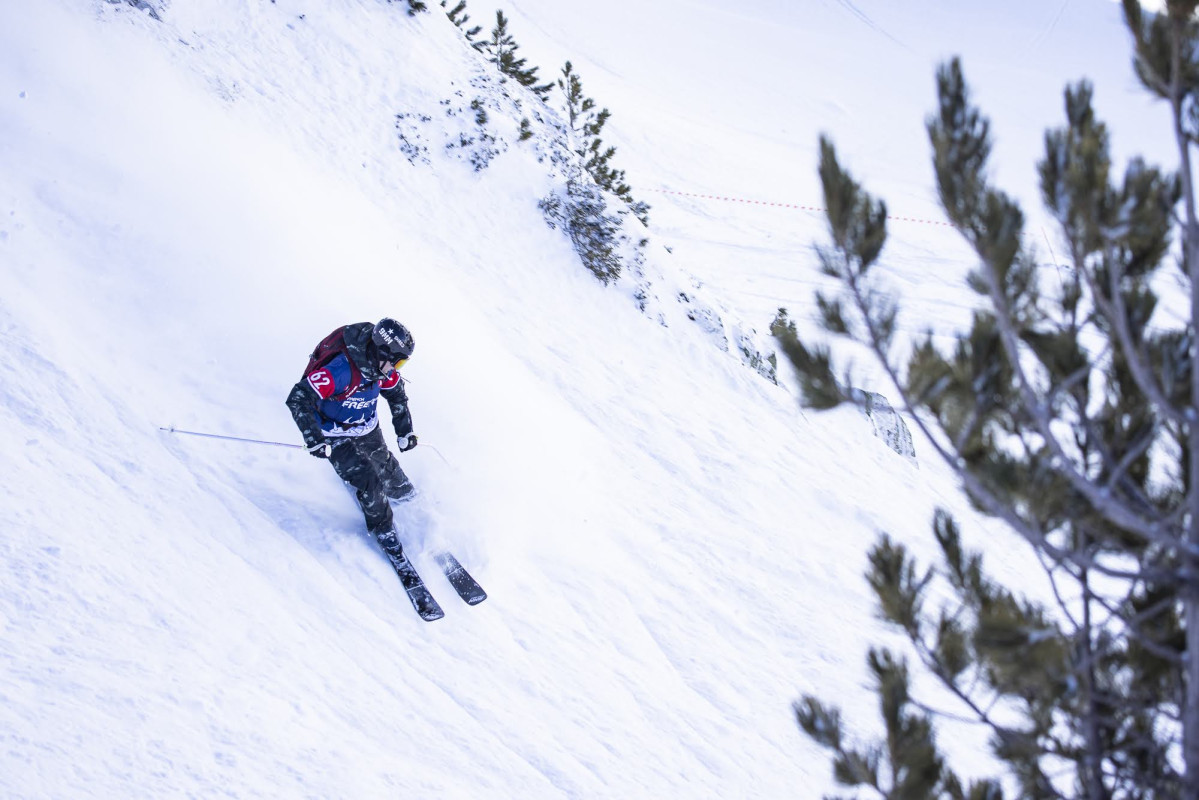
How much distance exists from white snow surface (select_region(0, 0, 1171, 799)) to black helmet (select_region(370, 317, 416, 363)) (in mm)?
1571

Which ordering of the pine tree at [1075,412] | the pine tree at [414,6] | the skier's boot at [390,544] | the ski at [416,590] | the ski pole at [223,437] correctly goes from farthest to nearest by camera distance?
the pine tree at [414,6] < the ski pole at [223,437] < the skier's boot at [390,544] < the ski at [416,590] < the pine tree at [1075,412]

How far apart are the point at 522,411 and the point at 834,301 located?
19.7 ft

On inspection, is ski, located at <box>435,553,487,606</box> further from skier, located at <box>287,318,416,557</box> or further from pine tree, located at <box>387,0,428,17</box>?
pine tree, located at <box>387,0,428,17</box>

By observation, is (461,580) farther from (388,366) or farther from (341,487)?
(388,366)

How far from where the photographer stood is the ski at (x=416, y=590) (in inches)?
237

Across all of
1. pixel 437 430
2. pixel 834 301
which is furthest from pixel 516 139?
pixel 834 301

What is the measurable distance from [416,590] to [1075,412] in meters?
4.59

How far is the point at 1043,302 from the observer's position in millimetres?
3162

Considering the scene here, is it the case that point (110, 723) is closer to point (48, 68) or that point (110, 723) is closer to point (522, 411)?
point (522, 411)

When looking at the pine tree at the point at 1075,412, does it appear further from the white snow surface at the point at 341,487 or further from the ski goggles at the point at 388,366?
the ski goggles at the point at 388,366

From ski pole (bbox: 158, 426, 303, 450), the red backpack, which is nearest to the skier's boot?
ski pole (bbox: 158, 426, 303, 450)

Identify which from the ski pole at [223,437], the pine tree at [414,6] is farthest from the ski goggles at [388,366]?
the pine tree at [414,6]

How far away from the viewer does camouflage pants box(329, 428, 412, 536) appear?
588 cm

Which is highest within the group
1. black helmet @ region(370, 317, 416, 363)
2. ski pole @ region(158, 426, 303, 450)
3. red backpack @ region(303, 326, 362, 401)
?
black helmet @ region(370, 317, 416, 363)
